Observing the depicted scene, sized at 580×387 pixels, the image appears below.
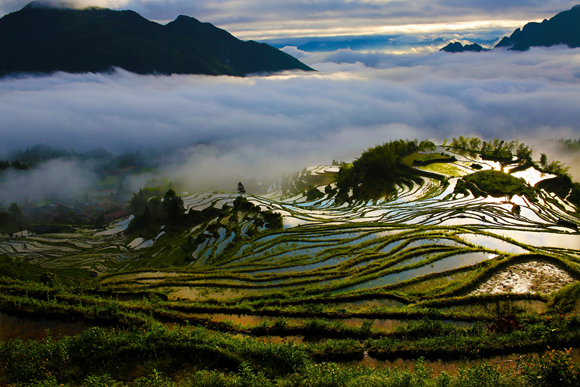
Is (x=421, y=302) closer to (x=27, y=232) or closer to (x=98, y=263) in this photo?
(x=98, y=263)

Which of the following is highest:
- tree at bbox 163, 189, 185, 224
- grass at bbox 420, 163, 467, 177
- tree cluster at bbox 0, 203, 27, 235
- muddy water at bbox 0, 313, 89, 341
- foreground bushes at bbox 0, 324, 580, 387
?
grass at bbox 420, 163, 467, 177

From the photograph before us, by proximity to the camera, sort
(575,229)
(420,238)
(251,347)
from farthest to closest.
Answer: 1. (575,229)
2. (420,238)
3. (251,347)

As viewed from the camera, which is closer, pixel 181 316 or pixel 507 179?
pixel 181 316

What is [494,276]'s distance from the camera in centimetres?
1470

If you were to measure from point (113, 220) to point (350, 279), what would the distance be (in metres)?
105

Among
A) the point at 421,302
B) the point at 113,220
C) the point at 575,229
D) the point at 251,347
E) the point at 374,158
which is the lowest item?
the point at 113,220

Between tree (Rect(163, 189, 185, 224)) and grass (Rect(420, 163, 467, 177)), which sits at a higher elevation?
grass (Rect(420, 163, 467, 177))

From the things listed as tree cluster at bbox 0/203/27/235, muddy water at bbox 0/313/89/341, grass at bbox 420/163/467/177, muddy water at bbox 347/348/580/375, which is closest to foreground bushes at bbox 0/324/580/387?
muddy water at bbox 347/348/580/375

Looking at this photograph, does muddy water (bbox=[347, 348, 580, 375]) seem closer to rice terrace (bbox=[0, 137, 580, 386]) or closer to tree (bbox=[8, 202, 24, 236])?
rice terrace (bbox=[0, 137, 580, 386])

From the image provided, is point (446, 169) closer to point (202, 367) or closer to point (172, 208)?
point (172, 208)

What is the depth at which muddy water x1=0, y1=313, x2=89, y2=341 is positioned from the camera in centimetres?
1043

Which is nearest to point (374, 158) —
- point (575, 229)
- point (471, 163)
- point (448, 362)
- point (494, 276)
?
point (471, 163)

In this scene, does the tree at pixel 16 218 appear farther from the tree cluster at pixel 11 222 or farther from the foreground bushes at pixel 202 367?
the foreground bushes at pixel 202 367

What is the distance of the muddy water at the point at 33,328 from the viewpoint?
10.4 m
